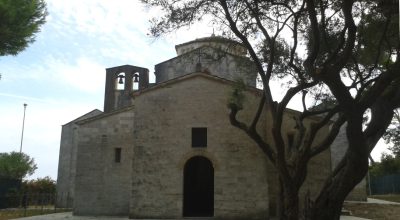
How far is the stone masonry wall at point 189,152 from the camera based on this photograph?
17.4 m

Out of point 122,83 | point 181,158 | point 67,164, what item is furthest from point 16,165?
point 181,158

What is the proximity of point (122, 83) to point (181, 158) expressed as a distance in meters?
10.5

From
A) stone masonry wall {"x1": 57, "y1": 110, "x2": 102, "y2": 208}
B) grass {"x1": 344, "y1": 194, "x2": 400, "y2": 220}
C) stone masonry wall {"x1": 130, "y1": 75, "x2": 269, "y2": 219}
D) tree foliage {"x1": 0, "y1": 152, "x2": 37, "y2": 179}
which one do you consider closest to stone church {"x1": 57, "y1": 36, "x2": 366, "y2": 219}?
stone masonry wall {"x1": 130, "y1": 75, "x2": 269, "y2": 219}

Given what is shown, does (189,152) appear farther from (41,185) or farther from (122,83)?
(41,185)

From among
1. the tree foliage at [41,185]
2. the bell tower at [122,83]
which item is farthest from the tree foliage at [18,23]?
the tree foliage at [41,185]

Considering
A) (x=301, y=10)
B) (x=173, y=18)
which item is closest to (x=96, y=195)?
(x=173, y=18)

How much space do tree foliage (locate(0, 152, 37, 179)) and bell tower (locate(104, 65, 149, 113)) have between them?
1369cm

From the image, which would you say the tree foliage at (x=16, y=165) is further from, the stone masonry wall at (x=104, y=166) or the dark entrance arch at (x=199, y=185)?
the dark entrance arch at (x=199, y=185)

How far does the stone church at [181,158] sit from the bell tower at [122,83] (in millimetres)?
6462

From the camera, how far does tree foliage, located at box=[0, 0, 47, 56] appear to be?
534 inches

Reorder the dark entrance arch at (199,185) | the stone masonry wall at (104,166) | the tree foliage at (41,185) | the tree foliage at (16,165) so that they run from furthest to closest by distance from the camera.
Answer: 1. the tree foliage at (16,165)
2. the tree foliage at (41,185)
3. the dark entrance arch at (199,185)
4. the stone masonry wall at (104,166)

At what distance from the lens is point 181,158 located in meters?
18.0

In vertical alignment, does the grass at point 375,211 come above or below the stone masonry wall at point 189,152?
below

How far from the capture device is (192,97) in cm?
1869
